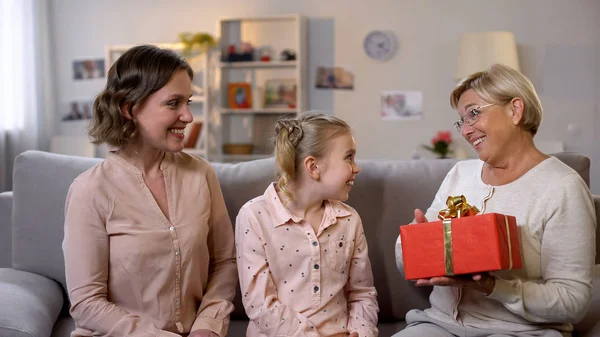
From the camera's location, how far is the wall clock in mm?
5531

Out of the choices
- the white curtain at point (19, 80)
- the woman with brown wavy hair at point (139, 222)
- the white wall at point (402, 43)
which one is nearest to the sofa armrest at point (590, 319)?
the woman with brown wavy hair at point (139, 222)

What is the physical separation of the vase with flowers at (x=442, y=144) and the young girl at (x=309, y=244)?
339 cm

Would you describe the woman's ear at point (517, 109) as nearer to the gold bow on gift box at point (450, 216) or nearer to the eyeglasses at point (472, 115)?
the eyeglasses at point (472, 115)

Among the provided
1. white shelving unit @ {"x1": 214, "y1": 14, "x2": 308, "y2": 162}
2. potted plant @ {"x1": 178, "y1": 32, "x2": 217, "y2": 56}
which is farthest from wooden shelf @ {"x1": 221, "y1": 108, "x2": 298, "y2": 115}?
potted plant @ {"x1": 178, "y1": 32, "x2": 217, "y2": 56}

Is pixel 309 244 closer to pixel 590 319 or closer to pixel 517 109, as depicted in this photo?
pixel 517 109

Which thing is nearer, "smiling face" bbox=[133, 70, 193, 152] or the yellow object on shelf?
"smiling face" bbox=[133, 70, 193, 152]

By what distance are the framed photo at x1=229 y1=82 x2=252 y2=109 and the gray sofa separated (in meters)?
3.37

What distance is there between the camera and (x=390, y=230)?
2.21 meters

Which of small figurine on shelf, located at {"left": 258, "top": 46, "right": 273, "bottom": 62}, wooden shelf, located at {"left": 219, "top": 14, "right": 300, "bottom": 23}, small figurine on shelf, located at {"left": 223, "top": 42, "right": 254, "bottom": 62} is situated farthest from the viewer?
small figurine on shelf, located at {"left": 258, "top": 46, "right": 273, "bottom": 62}

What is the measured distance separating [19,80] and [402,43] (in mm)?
2993

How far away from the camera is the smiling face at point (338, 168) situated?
73.6 inches

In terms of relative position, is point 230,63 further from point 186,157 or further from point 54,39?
point 186,157

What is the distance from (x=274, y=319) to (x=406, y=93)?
13.0ft

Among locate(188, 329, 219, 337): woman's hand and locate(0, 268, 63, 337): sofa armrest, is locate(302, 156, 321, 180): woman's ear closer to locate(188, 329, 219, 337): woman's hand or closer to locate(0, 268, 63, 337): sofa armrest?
locate(188, 329, 219, 337): woman's hand
